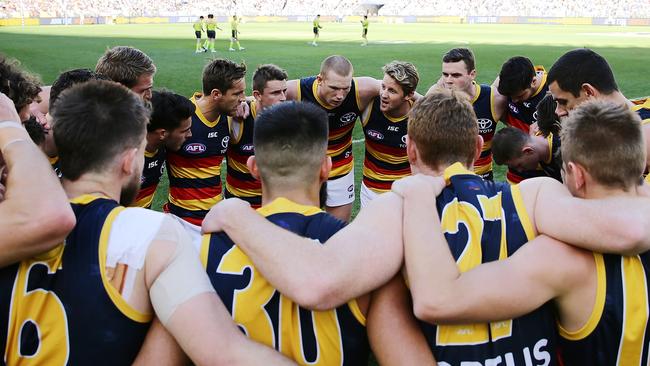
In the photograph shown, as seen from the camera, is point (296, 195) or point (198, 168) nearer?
point (296, 195)

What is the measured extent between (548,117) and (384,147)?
2279 millimetres

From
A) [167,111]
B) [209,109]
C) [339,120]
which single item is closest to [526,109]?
[339,120]

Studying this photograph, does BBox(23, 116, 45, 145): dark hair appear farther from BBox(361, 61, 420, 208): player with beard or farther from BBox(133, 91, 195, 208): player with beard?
BBox(361, 61, 420, 208): player with beard

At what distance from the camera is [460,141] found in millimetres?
2654

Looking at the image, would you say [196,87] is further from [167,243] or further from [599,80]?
[167,243]

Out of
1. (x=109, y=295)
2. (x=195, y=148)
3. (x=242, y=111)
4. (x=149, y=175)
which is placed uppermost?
(x=109, y=295)

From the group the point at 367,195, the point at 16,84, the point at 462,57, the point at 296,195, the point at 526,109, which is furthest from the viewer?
the point at 367,195

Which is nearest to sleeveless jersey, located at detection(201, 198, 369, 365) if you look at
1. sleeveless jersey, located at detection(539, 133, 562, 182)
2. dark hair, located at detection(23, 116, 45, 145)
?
dark hair, located at detection(23, 116, 45, 145)

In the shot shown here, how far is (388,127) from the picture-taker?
6.79 metres

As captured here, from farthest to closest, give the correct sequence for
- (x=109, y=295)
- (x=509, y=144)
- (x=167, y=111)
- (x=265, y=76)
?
(x=265, y=76) → (x=167, y=111) → (x=509, y=144) → (x=109, y=295)

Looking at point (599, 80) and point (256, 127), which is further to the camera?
point (599, 80)

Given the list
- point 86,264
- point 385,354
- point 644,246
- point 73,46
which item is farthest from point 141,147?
point 73,46

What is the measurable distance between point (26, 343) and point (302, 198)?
3.80 feet

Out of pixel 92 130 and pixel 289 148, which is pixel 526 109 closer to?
pixel 289 148
